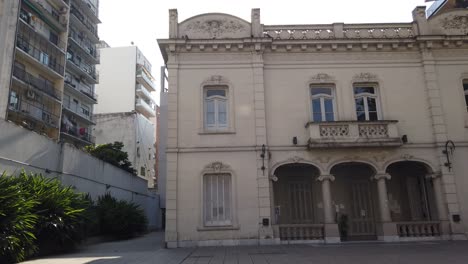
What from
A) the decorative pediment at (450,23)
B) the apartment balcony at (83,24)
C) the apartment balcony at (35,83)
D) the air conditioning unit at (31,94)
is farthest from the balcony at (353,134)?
the apartment balcony at (83,24)

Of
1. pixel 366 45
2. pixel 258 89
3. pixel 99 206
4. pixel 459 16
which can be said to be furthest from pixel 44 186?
pixel 459 16

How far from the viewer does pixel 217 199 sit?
597 inches

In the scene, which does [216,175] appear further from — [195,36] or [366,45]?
[366,45]

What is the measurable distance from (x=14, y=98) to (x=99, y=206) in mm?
13284

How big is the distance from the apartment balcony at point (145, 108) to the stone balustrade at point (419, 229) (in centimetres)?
3837

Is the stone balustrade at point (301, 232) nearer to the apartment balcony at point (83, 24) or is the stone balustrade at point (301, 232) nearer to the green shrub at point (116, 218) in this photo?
the green shrub at point (116, 218)

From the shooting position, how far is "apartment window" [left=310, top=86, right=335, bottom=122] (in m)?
16.2

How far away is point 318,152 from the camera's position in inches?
610

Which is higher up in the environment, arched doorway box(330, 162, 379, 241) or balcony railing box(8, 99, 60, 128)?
balcony railing box(8, 99, 60, 128)

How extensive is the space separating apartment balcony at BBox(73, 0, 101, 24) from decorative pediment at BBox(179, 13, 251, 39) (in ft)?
80.9

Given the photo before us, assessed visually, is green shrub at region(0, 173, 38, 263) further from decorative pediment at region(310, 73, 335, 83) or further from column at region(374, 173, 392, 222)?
column at region(374, 173, 392, 222)

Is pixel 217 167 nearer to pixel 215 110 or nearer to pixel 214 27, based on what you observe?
pixel 215 110

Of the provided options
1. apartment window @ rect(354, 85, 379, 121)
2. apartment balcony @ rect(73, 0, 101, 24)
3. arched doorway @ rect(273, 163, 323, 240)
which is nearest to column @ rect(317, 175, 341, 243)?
arched doorway @ rect(273, 163, 323, 240)

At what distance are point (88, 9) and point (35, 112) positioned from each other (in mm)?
13983
